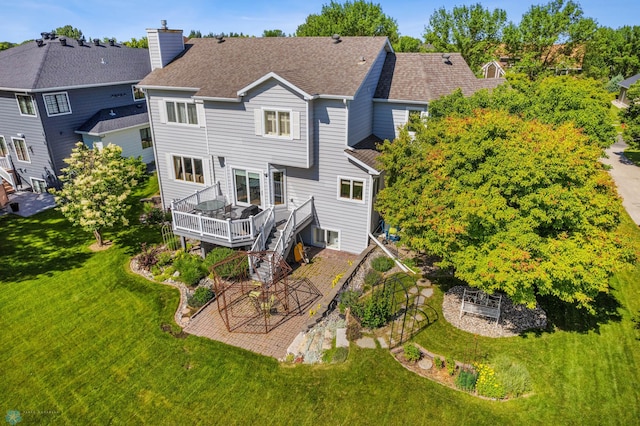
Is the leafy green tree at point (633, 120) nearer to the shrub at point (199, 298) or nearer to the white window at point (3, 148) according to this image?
the shrub at point (199, 298)

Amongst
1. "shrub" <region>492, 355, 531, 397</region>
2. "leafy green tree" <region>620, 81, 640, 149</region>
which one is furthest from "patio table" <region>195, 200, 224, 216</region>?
"leafy green tree" <region>620, 81, 640, 149</region>

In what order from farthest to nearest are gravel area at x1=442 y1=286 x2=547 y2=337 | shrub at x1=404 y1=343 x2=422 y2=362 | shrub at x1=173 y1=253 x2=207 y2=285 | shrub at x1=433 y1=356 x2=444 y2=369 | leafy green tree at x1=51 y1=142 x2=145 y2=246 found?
leafy green tree at x1=51 y1=142 x2=145 y2=246 → shrub at x1=173 y1=253 x2=207 y2=285 → gravel area at x1=442 y1=286 x2=547 y2=337 → shrub at x1=404 y1=343 x2=422 y2=362 → shrub at x1=433 y1=356 x2=444 y2=369

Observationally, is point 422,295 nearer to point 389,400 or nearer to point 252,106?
point 389,400

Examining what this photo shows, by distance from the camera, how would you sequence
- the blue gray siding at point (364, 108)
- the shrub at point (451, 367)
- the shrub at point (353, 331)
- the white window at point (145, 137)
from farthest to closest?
the white window at point (145, 137) < the blue gray siding at point (364, 108) < the shrub at point (353, 331) < the shrub at point (451, 367)

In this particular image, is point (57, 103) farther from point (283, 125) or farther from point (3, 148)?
point (283, 125)

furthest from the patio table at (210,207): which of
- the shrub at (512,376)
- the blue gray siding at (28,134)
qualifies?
the blue gray siding at (28,134)

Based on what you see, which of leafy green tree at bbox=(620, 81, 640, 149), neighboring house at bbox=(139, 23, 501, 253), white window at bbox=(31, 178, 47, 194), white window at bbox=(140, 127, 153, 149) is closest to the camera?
neighboring house at bbox=(139, 23, 501, 253)

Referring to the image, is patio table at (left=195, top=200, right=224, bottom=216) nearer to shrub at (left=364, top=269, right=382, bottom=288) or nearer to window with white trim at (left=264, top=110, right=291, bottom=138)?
window with white trim at (left=264, top=110, right=291, bottom=138)

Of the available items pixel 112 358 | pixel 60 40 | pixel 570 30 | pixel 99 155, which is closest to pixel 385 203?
pixel 112 358
